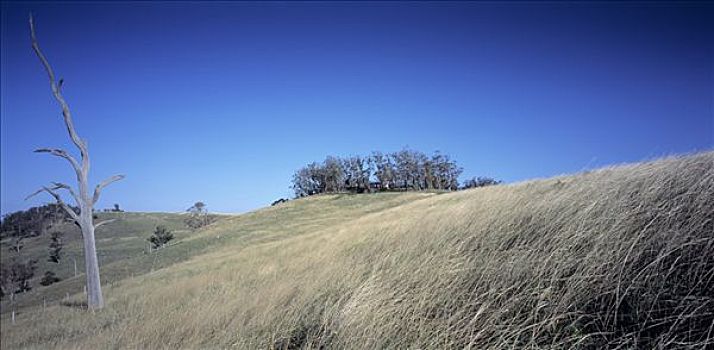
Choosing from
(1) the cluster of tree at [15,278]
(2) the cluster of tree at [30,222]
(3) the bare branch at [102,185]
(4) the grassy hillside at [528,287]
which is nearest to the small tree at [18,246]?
(2) the cluster of tree at [30,222]

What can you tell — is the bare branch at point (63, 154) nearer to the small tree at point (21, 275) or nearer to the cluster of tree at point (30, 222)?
the small tree at point (21, 275)

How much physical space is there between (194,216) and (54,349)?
109 metres

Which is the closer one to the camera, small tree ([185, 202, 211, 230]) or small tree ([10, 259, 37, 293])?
small tree ([10, 259, 37, 293])

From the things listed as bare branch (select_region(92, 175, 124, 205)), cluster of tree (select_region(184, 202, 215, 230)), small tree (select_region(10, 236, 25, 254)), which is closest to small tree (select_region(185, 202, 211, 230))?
cluster of tree (select_region(184, 202, 215, 230))

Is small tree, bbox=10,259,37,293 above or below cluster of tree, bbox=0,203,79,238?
below

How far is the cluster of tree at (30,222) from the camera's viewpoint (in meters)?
98.7

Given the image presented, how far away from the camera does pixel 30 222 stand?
3969 inches

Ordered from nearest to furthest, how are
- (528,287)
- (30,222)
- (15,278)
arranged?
1. (528,287)
2. (15,278)
3. (30,222)

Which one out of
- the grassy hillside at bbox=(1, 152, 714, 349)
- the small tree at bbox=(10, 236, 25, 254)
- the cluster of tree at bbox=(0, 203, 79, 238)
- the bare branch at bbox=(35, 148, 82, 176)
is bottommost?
the grassy hillside at bbox=(1, 152, 714, 349)

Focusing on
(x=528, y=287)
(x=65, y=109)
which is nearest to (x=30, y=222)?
(x=65, y=109)

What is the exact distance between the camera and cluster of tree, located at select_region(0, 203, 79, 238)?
98.7 meters

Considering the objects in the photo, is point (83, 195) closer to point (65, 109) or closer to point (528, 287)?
point (65, 109)

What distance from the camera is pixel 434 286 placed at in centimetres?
397

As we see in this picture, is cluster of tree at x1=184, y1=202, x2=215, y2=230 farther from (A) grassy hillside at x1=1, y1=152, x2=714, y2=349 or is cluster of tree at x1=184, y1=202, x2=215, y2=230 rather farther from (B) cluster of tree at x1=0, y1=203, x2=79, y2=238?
(A) grassy hillside at x1=1, y1=152, x2=714, y2=349
